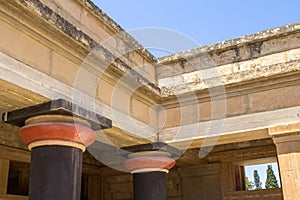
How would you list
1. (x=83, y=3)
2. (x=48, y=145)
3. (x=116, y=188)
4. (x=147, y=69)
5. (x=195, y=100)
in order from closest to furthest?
1. (x=48, y=145)
2. (x=83, y=3)
3. (x=195, y=100)
4. (x=147, y=69)
5. (x=116, y=188)

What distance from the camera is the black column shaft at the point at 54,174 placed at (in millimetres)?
3340

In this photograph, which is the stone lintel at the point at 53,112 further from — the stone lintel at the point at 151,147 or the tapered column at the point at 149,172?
the tapered column at the point at 149,172

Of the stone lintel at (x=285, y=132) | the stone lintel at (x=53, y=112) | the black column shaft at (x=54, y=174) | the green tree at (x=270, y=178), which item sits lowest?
the black column shaft at (x=54, y=174)

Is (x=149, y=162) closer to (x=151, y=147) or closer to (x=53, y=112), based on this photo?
(x=151, y=147)

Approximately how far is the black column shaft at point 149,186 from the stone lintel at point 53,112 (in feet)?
5.86

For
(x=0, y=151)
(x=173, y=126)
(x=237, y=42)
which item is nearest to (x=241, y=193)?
(x=173, y=126)

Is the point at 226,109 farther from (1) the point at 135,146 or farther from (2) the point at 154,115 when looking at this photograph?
(1) the point at 135,146

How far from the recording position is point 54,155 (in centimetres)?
347

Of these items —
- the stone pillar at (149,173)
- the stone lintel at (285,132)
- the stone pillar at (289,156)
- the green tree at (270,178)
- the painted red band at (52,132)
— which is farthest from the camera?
the green tree at (270,178)

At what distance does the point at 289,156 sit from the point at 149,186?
192cm

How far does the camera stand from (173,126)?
16.9ft

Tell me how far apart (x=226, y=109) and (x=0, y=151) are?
3425mm

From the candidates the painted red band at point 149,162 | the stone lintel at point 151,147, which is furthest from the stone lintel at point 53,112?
Answer: the painted red band at point 149,162

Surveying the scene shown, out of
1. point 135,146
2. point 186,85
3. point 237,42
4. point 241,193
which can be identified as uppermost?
point 237,42
